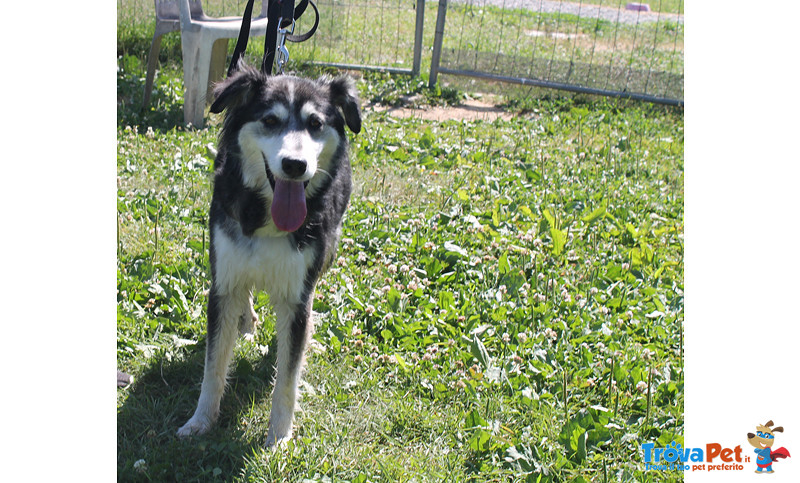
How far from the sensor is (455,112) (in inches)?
317

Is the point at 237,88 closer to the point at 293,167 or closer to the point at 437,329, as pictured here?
the point at 293,167

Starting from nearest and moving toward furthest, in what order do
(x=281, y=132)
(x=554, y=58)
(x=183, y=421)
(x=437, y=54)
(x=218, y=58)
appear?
(x=281, y=132) < (x=183, y=421) < (x=218, y=58) < (x=437, y=54) < (x=554, y=58)

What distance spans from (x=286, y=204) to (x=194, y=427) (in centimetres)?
104

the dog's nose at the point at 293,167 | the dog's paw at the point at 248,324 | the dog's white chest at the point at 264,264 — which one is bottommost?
the dog's paw at the point at 248,324

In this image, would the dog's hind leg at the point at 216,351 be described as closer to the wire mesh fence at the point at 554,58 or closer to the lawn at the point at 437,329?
the lawn at the point at 437,329

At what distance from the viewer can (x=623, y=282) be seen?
4.18 meters

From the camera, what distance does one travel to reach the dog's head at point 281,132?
2.62 meters

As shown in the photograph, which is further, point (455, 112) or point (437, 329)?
point (455, 112)

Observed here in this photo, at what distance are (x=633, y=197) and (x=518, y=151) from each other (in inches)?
52.6

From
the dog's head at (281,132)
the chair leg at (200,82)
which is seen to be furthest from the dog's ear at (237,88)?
the chair leg at (200,82)

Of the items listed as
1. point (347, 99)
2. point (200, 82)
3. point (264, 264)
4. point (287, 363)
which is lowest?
point (287, 363)

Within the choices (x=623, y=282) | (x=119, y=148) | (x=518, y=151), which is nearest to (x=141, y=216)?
(x=119, y=148)

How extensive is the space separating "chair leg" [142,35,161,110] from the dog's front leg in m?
4.38
